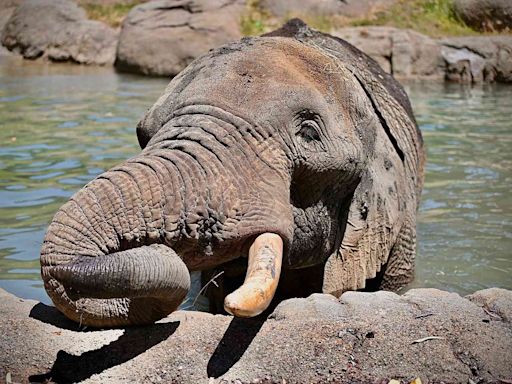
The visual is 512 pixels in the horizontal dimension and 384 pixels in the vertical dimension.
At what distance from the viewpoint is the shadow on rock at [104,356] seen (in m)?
3.26

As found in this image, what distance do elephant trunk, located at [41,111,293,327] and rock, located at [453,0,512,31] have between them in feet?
50.6

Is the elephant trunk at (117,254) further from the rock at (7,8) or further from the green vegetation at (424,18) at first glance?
the rock at (7,8)

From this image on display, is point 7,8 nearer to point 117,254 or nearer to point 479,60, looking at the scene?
point 479,60

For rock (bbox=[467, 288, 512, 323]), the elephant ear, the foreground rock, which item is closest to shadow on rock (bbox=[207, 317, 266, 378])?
the foreground rock

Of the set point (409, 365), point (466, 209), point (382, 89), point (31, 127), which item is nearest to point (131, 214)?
point (409, 365)

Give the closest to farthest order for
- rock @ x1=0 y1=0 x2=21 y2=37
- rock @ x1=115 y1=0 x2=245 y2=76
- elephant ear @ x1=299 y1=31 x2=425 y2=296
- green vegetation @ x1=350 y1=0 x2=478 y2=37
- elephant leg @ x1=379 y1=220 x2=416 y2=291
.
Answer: elephant ear @ x1=299 y1=31 x2=425 y2=296, elephant leg @ x1=379 y1=220 x2=416 y2=291, rock @ x1=115 y1=0 x2=245 y2=76, green vegetation @ x1=350 y1=0 x2=478 y2=37, rock @ x1=0 y1=0 x2=21 y2=37

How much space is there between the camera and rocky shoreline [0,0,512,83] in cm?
1664

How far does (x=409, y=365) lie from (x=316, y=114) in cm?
131

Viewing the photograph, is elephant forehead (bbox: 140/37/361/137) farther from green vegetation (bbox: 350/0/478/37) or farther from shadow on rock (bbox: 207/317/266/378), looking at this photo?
green vegetation (bbox: 350/0/478/37)

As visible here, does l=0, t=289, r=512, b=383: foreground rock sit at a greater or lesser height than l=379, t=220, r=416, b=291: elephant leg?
greater

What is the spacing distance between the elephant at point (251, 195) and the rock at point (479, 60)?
1165 cm

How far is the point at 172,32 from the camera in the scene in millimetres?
17156

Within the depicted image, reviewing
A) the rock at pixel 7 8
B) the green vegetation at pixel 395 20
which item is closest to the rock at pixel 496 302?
the green vegetation at pixel 395 20

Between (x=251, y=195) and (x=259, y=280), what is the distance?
52cm
